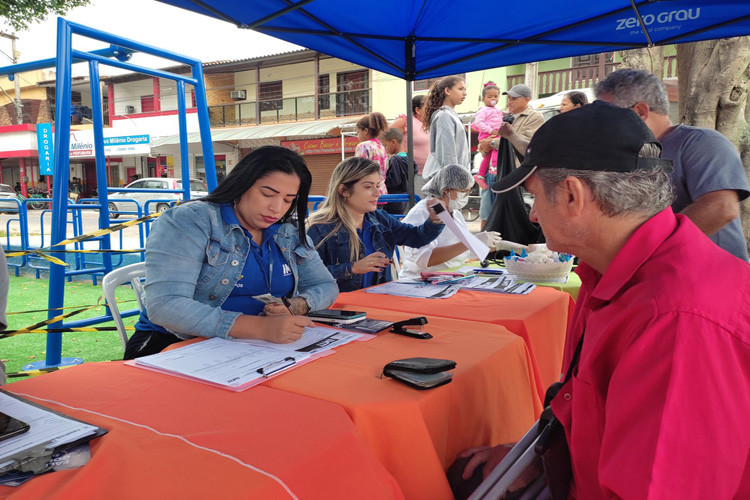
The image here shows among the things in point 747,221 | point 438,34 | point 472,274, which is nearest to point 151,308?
point 472,274

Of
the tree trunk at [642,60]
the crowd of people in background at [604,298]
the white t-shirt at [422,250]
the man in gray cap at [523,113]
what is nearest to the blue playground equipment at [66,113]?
the crowd of people in background at [604,298]

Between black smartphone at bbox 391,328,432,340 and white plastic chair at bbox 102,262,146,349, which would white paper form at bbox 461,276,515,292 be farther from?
white plastic chair at bbox 102,262,146,349

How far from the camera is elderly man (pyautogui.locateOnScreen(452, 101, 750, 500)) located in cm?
73

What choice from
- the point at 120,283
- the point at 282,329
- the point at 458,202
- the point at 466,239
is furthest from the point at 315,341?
the point at 458,202

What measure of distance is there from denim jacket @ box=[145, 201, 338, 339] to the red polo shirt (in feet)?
3.95

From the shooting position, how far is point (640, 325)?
82 centimetres

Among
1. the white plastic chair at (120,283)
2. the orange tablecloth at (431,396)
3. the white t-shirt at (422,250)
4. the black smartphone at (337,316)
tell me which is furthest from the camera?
the white t-shirt at (422,250)

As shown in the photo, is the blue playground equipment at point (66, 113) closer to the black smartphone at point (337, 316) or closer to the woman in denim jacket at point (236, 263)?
the woman in denim jacket at point (236, 263)

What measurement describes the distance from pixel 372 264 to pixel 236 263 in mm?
929

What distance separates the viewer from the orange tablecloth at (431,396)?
110cm

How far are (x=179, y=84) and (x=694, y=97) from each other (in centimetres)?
524

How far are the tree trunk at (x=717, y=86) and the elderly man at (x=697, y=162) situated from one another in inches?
136

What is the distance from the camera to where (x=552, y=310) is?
2297mm

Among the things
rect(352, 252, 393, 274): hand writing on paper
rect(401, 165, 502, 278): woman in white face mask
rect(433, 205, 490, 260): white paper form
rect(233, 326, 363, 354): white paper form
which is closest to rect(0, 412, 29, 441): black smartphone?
rect(233, 326, 363, 354): white paper form
